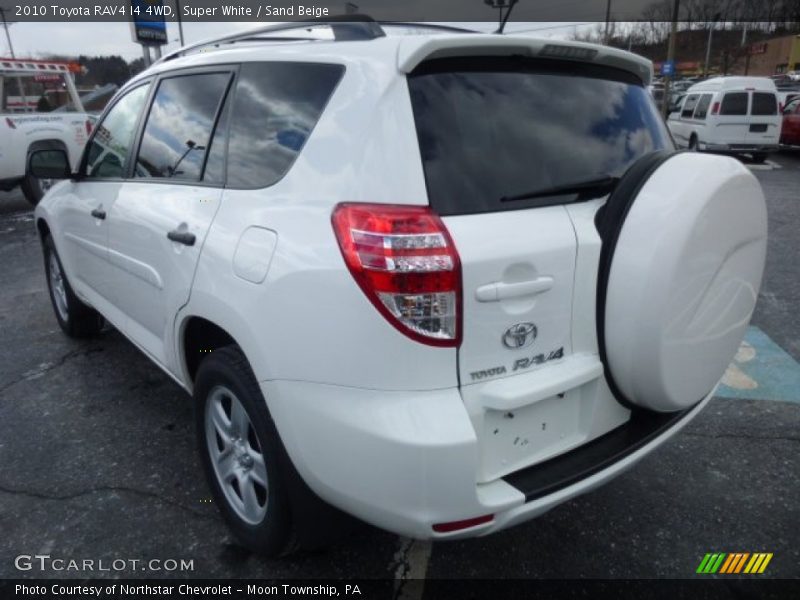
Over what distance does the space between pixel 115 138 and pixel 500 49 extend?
2402 millimetres

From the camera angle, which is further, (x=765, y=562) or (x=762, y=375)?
(x=762, y=375)

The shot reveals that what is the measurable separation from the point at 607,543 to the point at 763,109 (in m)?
16.0

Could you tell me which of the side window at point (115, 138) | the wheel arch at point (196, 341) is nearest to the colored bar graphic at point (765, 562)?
the wheel arch at point (196, 341)

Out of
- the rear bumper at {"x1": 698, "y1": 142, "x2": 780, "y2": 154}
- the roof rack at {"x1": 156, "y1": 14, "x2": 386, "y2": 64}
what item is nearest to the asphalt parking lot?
the roof rack at {"x1": 156, "y1": 14, "x2": 386, "y2": 64}

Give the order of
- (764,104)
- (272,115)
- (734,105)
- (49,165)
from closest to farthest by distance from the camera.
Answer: (272,115)
(49,165)
(734,105)
(764,104)

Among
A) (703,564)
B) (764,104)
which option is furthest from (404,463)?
(764,104)

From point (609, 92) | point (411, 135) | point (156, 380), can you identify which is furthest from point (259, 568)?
point (609, 92)

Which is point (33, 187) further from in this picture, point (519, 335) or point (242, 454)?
point (519, 335)

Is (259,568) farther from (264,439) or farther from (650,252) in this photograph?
(650,252)

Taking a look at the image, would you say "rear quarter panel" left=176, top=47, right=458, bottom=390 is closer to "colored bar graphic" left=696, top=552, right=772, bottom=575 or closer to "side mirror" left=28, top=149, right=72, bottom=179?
"colored bar graphic" left=696, top=552, right=772, bottom=575

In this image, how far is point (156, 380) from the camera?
3.83 m

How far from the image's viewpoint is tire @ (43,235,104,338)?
4266mm

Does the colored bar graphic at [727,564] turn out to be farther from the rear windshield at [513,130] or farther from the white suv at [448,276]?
the rear windshield at [513,130]

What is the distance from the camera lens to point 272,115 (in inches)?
84.4
